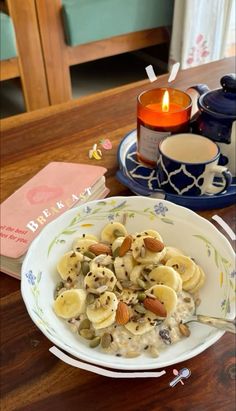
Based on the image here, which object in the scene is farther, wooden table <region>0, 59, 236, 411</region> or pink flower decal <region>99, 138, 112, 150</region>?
pink flower decal <region>99, 138, 112, 150</region>

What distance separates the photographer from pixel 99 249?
0.63 m

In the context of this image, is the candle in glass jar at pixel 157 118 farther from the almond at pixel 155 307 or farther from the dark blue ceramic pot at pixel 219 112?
the almond at pixel 155 307

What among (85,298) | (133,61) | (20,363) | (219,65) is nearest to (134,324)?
(85,298)

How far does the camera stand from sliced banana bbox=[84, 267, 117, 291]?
1.89 feet

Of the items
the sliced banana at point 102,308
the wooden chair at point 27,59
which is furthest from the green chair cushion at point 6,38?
the sliced banana at point 102,308

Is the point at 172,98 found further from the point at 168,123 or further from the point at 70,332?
the point at 70,332

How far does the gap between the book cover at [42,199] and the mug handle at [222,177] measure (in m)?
0.20

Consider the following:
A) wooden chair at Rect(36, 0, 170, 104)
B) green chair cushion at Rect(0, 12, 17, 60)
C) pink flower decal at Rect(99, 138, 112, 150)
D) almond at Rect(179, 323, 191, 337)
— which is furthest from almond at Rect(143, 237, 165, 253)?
wooden chair at Rect(36, 0, 170, 104)

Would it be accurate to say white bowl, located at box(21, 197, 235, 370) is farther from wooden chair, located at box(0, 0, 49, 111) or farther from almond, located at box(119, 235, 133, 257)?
wooden chair, located at box(0, 0, 49, 111)

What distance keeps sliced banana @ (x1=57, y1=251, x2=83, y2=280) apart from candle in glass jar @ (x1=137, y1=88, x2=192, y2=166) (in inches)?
13.5

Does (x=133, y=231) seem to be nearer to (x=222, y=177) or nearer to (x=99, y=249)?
(x=99, y=249)

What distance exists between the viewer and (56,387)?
572 mm

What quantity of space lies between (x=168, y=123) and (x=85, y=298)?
1.42 ft

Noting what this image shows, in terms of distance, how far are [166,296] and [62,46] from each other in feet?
6.17
